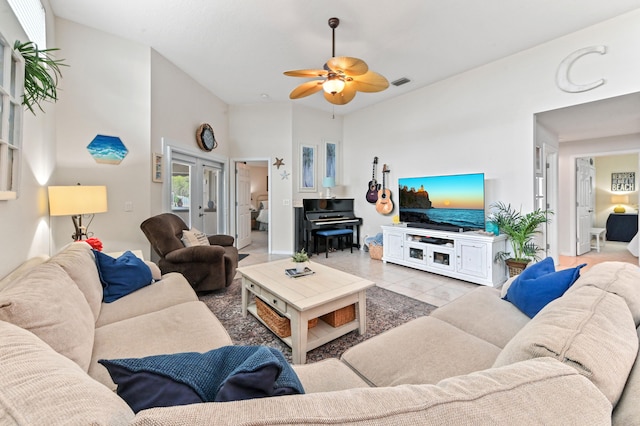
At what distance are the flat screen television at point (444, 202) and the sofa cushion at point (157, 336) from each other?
3.61 m

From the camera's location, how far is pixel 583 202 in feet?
17.2

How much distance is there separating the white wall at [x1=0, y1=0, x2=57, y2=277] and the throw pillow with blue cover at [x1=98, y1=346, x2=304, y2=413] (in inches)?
70.6

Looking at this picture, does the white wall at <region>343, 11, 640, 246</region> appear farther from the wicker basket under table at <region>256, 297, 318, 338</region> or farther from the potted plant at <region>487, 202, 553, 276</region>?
the wicker basket under table at <region>256, 297, 318, 338</region>

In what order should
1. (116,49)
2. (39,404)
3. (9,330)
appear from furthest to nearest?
1. (116,49)
2. (9,330)
3. (39,404)

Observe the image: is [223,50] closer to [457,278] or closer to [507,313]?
[507,313]

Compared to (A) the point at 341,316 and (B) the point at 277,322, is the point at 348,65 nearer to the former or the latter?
(A) the point at 341,316

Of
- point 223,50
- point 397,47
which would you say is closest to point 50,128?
point 223,50

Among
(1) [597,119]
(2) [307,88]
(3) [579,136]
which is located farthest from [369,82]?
(3) [579,136]

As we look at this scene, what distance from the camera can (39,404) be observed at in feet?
1.45

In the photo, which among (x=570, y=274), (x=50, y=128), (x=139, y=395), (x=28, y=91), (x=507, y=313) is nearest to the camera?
(x=139, y=395)

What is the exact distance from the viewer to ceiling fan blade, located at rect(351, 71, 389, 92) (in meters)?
2.66

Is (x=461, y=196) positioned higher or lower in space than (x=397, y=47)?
lower

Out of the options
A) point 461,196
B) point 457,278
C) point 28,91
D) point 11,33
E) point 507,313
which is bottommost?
point 457,278

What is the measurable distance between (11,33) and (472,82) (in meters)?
4.92
